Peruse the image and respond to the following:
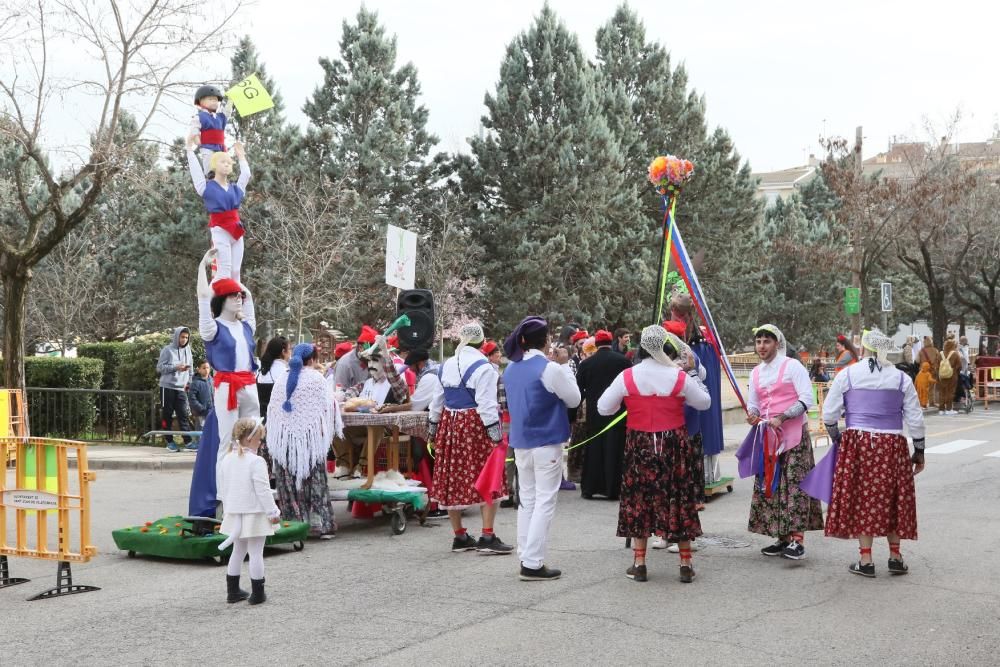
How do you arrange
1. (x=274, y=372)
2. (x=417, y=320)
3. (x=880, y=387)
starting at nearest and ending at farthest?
(x=880, y=387)
(x=274, y=372)
(x=417, y=320)

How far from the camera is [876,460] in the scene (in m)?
7.75

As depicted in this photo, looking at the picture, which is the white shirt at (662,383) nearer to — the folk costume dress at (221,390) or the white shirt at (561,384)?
the white shirt at (561,384)

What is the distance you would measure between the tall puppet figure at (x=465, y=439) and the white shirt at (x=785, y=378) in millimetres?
2129

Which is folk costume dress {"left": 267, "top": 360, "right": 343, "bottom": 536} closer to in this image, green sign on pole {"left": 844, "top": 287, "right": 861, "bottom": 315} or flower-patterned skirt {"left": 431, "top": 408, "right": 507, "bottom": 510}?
flower-patterned skirt {"left": 431, "top": 408, "right": 507, "bottom": 510}

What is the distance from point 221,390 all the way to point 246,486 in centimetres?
204

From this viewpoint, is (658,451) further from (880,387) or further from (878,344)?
(878,344)

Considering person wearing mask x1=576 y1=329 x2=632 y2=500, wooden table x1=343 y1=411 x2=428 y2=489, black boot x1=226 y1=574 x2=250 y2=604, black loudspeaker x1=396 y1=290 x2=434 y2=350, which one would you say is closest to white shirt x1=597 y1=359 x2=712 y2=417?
black boot x1=226 y1=574 x2=250 y2=604

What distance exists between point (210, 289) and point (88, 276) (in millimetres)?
28485

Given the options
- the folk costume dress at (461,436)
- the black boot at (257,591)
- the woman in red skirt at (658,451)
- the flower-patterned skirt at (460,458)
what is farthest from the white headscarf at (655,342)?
the black boot at (257,591)

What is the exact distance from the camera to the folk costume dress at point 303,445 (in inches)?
367

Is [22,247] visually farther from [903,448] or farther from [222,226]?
[903,448]

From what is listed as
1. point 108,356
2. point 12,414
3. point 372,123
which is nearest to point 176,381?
point 12,414

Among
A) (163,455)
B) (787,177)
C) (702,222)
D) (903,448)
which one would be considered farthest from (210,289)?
(787,177)

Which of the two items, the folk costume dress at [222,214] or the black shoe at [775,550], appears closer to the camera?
the black shoe at [775,550]
